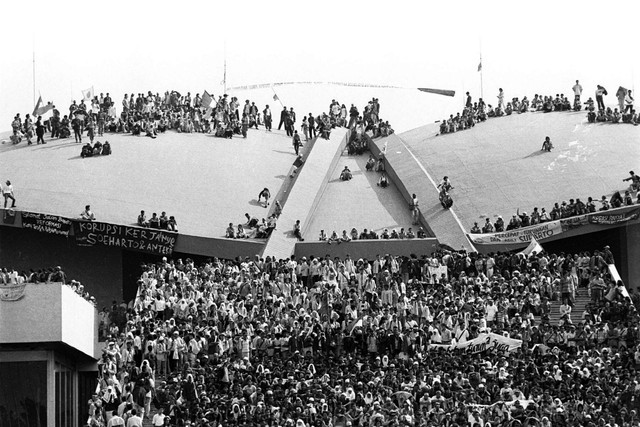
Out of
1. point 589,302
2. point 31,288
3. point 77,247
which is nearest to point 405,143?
point 77,247

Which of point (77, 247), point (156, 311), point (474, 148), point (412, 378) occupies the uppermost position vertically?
point (474, 148)

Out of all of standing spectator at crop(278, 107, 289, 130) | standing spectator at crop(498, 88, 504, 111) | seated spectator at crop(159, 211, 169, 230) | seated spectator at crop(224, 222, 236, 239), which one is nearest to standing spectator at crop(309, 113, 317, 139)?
standing spectator at crop(278, 107, 289, 130)

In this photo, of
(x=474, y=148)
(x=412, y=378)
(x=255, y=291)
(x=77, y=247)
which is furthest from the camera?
(x=474, y=148)

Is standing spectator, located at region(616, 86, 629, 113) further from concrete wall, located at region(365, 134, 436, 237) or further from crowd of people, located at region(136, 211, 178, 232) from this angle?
crowd of people, located at region(136, 211, 178, 232)

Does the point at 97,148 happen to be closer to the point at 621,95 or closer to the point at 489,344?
the point at 621,95

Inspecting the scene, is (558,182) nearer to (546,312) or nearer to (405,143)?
(405,143)

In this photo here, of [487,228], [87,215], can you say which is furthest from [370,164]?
[87,215]

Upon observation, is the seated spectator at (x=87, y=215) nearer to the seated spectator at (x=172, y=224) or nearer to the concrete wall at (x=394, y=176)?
the seated spectator at (x=172, y=224)

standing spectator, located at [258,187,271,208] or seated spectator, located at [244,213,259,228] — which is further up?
standing spectator, located at [258,187,271,208]

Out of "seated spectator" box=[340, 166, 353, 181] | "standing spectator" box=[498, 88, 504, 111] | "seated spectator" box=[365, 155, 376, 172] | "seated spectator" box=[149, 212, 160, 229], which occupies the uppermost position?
"standing spectator" box=[498, 88, 504, 111]
